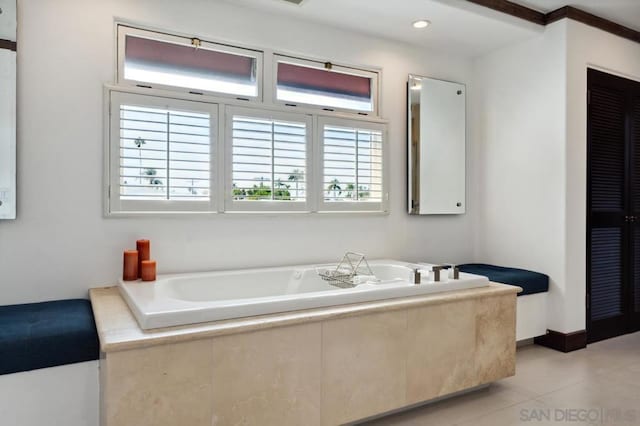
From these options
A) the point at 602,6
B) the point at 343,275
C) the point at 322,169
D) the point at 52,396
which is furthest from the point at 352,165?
the point at 52,396

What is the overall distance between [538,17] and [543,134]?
860 mm

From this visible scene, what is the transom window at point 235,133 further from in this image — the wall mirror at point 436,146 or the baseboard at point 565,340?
the baseboard at point 565,340

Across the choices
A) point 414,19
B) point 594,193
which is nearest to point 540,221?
point 594,193

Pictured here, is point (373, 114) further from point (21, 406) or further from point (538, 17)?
point (21, 406)

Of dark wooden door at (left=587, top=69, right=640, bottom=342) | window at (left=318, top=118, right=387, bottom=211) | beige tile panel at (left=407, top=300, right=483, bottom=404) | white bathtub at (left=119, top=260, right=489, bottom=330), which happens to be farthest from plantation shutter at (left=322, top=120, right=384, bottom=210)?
dark wooden door at (left=587, top=69, right=640, bottom=342)

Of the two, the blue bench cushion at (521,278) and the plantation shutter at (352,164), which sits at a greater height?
the plantation shutter at (352,164)

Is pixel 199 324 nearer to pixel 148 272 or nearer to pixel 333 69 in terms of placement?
pixel 148 272

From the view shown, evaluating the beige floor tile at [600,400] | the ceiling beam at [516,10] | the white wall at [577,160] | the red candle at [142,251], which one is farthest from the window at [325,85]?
the beige floor tile at [600,400]

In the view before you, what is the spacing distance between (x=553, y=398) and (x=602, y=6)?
269cm

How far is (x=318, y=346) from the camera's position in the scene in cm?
190

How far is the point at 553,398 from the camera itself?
2406mm

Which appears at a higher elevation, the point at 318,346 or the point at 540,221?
the point at 540,221

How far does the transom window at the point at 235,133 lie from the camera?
2510 mm

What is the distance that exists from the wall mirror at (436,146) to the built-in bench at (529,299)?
2.25 ft
